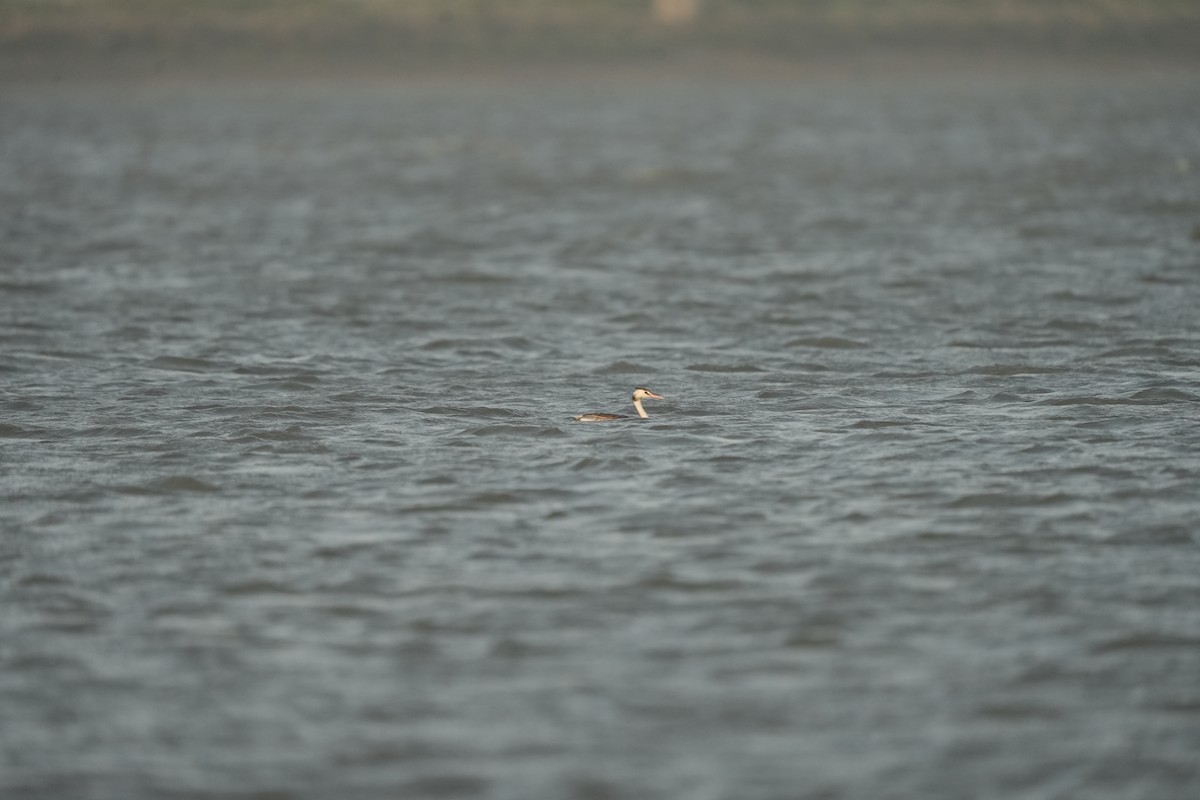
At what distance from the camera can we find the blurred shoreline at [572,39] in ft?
207

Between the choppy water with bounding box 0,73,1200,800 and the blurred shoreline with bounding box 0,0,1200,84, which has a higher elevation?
the blurred shoreline with bounding box 0,0,1200,84

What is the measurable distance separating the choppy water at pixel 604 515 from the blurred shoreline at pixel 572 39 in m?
41.3

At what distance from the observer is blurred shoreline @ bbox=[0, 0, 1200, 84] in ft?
207

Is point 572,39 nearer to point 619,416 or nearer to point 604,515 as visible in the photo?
point 619,416

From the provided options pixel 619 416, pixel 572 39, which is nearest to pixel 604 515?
pixel 619 416

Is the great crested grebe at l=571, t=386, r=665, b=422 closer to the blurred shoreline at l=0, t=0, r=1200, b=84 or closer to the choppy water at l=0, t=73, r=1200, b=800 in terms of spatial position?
the choppy water at l=0, t=73, r=1200, b=800

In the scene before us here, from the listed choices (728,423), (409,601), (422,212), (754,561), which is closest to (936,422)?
(728,423)

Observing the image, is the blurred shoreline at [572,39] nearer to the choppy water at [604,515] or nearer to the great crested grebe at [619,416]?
the choppy water at [604,515]

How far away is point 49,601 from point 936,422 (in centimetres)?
625

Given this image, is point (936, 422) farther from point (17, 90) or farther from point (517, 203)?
point (17, 90)

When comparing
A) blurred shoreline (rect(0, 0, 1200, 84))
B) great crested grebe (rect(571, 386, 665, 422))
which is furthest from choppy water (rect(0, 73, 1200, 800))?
blurred shoreline (rect(0, 0, 1200, 84))

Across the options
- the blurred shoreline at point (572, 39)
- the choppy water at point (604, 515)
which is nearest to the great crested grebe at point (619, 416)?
the choppy water at point (604, 515)

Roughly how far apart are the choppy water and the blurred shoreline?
4130cm

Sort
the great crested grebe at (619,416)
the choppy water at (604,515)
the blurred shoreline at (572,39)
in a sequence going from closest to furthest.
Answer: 1. the choppy water at (604,515)
2. the great crested grebe at (619,416)
3. the blurred shoreline at (572,39)
